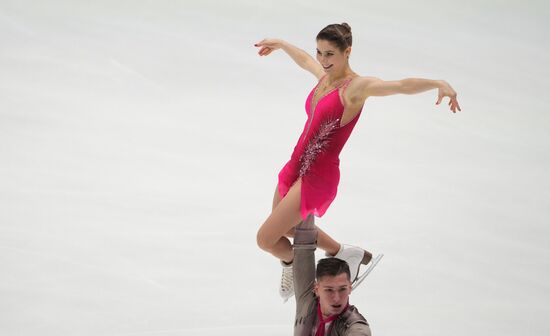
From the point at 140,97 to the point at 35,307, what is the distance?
3.88 m

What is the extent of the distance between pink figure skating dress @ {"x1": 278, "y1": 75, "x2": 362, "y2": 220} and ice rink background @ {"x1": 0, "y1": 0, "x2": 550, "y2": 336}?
40.6 inches

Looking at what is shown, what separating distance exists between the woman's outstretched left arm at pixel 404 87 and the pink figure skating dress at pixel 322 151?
9 cm

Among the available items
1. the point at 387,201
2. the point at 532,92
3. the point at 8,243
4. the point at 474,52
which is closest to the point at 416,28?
the point at 474,52

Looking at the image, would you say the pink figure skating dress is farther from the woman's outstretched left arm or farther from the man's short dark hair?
the man's short dark hair

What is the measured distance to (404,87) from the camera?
3520 mm

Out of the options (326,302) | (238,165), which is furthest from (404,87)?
(238,165)

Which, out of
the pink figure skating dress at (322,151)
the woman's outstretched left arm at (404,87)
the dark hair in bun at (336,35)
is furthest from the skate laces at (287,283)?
the dark hair in bun at (336,35)

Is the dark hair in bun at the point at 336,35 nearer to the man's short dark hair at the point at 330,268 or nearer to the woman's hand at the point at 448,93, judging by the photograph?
the woman's hand at the point at 448,93

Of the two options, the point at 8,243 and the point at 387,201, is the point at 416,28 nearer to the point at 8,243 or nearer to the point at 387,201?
the point at 387,201

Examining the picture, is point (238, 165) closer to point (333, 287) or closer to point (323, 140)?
point (323, 140)

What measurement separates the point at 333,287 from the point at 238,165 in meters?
3.96

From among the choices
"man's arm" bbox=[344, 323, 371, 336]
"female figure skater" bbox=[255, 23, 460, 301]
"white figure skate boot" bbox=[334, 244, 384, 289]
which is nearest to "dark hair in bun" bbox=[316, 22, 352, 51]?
"female figure skater" bbox=[255, 23, 460, 301]

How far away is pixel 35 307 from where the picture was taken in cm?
463

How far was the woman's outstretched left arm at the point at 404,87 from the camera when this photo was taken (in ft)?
11.0
